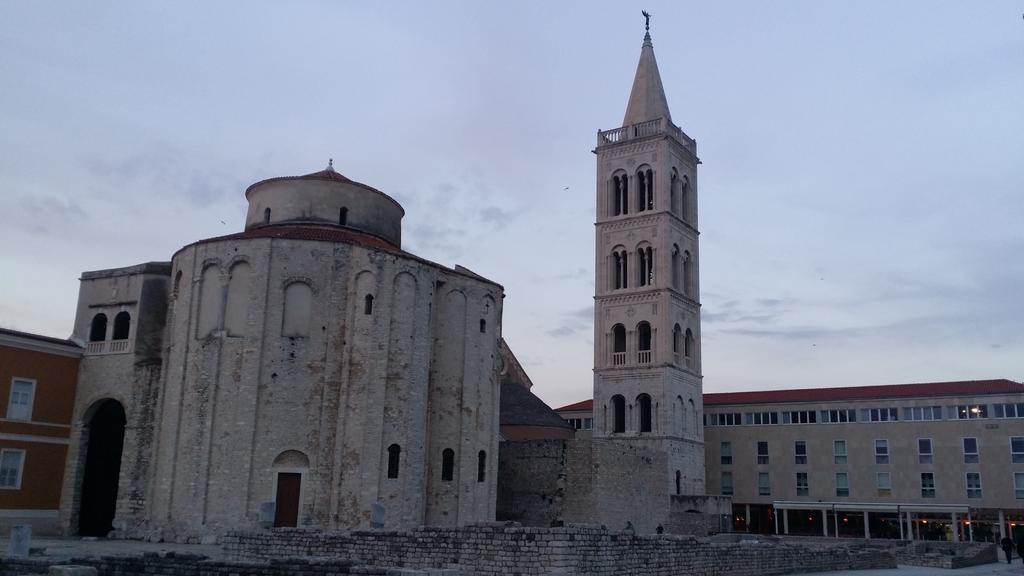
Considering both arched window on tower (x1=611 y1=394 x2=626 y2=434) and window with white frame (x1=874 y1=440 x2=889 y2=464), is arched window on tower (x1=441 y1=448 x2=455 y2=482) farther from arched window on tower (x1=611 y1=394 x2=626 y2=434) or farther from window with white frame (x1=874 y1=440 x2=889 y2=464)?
window with white frame (x1=874 y1=440 x2=889 y2=464)

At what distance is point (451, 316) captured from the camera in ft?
124

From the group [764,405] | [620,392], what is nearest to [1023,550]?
[620,392]

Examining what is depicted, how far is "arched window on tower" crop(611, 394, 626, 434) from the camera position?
56406mm

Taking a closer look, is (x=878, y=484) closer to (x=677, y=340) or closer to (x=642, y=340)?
(x=677, y=340)

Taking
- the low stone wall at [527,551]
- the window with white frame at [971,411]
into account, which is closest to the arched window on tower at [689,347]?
the window with white frame at [971,411]

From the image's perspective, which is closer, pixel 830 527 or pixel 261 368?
pixel 261 368

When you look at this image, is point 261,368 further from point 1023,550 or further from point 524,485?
point 1023,550

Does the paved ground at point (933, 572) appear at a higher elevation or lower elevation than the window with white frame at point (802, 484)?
lower

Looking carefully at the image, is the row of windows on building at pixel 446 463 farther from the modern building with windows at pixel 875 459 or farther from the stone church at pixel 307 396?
the modern building with windows at pixel 875 459

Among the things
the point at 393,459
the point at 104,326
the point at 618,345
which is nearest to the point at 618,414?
the point at 618,345

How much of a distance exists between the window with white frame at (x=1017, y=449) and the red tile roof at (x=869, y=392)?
8.98 ft

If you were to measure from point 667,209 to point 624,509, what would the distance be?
839 inches

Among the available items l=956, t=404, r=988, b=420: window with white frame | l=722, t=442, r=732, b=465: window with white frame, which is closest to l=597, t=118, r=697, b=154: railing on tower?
l=722, t=442, r=732, b=465: window with white frame

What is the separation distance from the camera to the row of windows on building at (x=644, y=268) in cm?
5744
